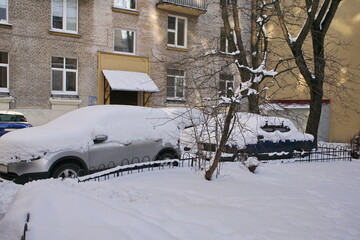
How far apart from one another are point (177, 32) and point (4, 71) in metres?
10.6

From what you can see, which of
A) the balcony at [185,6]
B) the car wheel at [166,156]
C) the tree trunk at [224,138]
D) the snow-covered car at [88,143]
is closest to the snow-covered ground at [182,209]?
the tree trunk at [224,138]

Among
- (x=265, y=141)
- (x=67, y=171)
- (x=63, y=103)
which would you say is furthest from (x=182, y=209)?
(x=63, y=103)

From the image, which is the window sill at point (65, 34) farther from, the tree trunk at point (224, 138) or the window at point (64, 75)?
the tree trunk at point (224, 138)

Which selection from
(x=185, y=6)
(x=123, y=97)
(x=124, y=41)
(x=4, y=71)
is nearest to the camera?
(x=4, y=71)

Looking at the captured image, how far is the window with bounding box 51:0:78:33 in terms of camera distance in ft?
61.5

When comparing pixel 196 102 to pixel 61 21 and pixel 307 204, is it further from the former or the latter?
pixel 61 21

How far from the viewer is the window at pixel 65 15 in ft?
61.5

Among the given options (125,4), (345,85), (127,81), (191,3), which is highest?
(191,3)

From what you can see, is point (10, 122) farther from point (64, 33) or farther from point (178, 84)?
point (178, 84)

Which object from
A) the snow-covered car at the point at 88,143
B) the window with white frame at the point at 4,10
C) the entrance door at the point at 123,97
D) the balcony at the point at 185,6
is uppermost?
the balcony at the point at 185,6

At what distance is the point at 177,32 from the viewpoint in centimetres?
2262

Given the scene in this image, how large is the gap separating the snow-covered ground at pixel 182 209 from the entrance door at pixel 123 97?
14.4 meters

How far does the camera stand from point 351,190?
632 cm

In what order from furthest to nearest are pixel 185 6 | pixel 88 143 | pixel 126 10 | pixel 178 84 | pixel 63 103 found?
1. pixel 185 6
2. pixel 126 10
3. pixel 63 103
4. pixel 178 84
5. pixel 88 143
